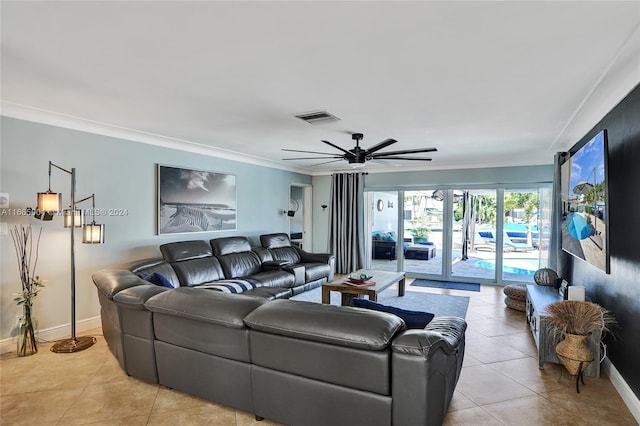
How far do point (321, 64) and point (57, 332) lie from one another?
4.04 metres

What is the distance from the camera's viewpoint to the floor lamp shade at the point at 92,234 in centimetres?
367

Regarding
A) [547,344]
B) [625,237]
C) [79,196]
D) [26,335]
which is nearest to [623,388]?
[547,344]

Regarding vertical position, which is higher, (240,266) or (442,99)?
(442,99)

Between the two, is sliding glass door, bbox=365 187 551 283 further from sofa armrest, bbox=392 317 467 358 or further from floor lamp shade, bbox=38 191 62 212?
floor lamp shade, bbox=38 191 62 212

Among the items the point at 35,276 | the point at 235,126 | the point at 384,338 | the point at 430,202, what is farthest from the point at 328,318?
the point at 430,202

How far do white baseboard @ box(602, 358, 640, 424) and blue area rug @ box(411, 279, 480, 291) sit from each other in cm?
345

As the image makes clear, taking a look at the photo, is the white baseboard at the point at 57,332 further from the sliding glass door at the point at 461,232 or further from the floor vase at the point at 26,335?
the sliding glass door at the point at 461,232

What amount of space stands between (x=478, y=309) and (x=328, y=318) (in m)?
4.01

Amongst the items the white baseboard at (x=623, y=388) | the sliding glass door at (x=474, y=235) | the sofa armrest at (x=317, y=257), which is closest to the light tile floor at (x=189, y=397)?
the white baseboard at (x=623, y=388)

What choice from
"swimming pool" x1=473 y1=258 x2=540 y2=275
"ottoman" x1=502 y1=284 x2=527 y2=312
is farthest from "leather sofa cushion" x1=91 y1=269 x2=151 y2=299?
"swimming pool" x1=473 y1=258 x2=540 y2=275

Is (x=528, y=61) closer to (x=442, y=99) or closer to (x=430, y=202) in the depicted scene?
(x=442, y=99)

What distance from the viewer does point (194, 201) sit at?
5.58 meters

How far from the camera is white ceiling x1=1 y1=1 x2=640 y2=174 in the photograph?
6.10 feet

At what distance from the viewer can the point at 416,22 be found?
6.30 feet
